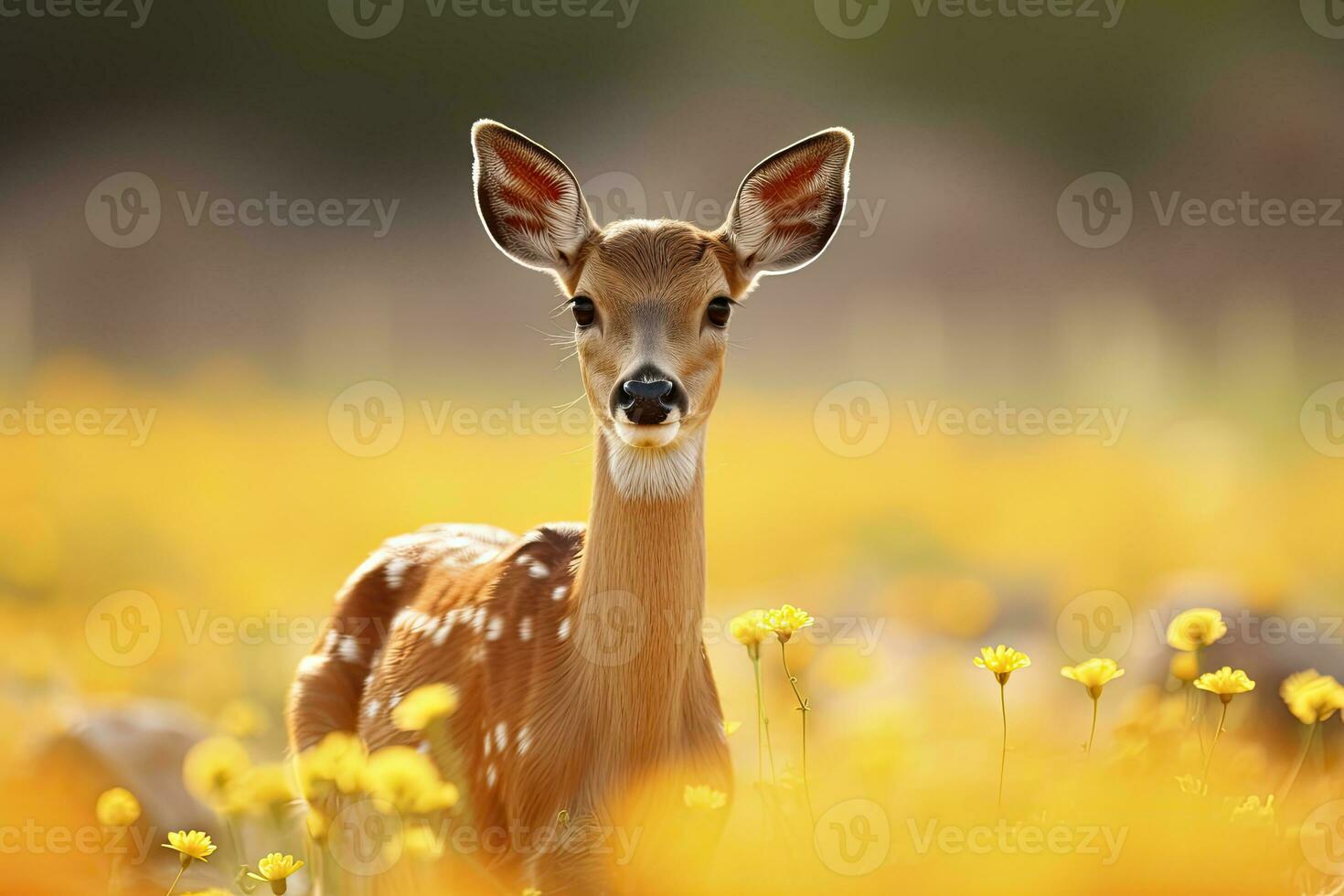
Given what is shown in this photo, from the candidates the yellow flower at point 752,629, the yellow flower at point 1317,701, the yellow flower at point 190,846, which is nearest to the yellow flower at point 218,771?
the yellow flower at point 190,846

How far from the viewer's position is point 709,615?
5.23 metres

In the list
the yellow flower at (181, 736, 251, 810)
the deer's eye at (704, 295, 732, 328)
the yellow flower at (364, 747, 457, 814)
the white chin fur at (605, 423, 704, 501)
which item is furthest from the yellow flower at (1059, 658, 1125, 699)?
the yellow flower at (181, 736, 251, 810)

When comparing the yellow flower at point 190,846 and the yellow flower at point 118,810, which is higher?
the yellow flower at point 190,846

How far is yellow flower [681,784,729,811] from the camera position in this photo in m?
2.96

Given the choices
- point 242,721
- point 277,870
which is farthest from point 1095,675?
point 242,721

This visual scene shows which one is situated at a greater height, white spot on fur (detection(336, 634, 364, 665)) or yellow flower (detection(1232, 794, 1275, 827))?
white spot on fur (detection(336, 634, 364, 665))

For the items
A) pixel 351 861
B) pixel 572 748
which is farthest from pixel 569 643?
pixel 351 861

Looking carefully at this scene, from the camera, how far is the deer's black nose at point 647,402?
2969mm

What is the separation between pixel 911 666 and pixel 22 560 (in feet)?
13.0

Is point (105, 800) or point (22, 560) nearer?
point (105, 800)

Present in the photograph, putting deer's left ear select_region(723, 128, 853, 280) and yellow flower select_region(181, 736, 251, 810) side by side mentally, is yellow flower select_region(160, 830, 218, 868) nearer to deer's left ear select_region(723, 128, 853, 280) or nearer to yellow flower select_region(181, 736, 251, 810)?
yellow flower select_region(181, 736, 251, 810)

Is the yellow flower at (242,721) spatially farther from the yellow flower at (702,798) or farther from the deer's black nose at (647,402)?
the deer's black nose at (647,402)

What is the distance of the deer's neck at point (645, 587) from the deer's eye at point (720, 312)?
1.08ft

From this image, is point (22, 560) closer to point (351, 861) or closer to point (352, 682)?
point (352, 682)
